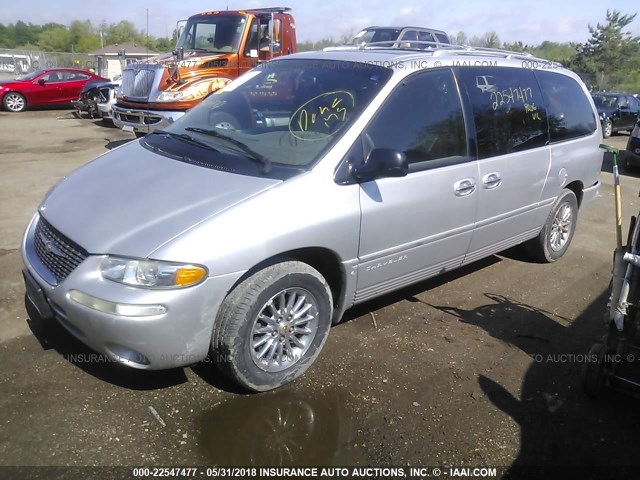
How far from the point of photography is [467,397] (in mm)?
3217

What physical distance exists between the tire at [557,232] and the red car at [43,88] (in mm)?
17657

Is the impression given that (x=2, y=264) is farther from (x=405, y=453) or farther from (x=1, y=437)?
(x=405, y=453)

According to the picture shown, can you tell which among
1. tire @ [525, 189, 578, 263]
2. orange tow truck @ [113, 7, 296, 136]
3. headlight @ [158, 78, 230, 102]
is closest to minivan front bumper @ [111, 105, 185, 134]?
orange tow truck @ [113, 7, 296, 136]

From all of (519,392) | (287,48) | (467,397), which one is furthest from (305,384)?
(287,48)

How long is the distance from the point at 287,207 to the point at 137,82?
841cm

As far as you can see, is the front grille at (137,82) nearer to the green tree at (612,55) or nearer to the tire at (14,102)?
the tire at (14,102)

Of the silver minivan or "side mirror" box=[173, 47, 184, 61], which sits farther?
"side mirror" box=[173, 47, 184, 61]

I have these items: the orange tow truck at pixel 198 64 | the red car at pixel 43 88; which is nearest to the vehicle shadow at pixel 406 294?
the orange tow truck at pixel 198 64

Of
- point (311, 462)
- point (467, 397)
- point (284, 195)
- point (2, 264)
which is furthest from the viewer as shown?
point (2, 264)

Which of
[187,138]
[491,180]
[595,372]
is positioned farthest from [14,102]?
[595,372]

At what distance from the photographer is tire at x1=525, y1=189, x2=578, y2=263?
202 inches

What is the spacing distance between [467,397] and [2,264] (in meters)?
3.90

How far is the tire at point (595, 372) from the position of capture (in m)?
3.08

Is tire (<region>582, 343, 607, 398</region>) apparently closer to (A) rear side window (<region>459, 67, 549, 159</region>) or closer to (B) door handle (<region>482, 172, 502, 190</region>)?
(B) door handle (<region>482, 172, 502, 190</region>)
